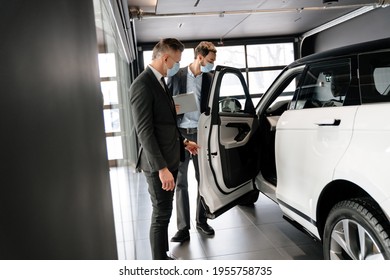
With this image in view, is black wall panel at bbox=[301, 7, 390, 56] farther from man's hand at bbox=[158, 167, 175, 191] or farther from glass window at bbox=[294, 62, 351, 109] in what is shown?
man's hand at bbox=[158, 167, 175, 191]

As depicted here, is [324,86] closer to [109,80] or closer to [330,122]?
[330,122]

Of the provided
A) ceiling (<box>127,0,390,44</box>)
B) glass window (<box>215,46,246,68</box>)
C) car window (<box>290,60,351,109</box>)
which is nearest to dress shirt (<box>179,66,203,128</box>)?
car window (<box>290,60,351,109</box>)

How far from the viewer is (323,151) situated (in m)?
1.96

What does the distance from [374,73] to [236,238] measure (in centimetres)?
185

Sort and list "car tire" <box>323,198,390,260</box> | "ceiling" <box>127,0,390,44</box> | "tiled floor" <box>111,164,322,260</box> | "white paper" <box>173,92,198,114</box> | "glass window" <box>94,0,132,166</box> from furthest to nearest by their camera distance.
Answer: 1. "ceiling" <box>127,0,390,44</box>
2. "white paper" <box>173,92,198,114</box>
3. "tiled floor" <box>111,164,322,260</box>
4. "glass window" <box>94,0,132,166</box>
5. "car tire" <box>323,198,390,260</box>

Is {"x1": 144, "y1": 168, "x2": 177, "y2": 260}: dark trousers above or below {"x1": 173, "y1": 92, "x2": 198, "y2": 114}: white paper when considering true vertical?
below

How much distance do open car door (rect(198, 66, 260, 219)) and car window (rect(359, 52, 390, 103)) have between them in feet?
3.52

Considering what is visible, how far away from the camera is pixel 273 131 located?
3.07m

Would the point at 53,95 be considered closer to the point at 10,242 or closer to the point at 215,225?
the point at 10,242

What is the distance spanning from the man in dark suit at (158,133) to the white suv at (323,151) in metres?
0.54

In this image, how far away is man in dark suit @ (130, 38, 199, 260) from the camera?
6.77 ft

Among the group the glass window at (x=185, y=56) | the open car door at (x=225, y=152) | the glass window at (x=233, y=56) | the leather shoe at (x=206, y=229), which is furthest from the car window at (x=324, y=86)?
the glass window at (x=233, y=56)

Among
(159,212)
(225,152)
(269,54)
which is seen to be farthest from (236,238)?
(269,54)

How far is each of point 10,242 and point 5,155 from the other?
12cm
